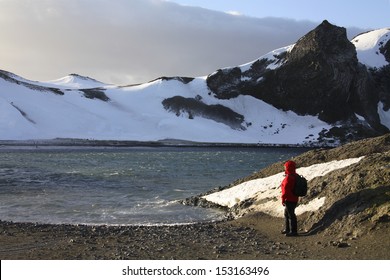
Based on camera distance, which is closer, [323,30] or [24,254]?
[24,254]

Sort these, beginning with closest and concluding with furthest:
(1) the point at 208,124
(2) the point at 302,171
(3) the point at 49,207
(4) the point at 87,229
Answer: (4) the point at 87,229, (2) the point at 302,171, (3) the point at 49,207, (1) the point at 208,124

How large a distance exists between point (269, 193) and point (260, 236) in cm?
632

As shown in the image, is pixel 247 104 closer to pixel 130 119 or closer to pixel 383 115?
A: pixel 130 119

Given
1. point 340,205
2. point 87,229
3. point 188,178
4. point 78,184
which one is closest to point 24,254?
point 87,229

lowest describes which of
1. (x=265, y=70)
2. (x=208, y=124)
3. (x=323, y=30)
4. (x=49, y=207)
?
(x=49, y=207)

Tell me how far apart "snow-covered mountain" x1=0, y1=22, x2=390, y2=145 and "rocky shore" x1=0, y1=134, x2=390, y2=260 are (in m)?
129

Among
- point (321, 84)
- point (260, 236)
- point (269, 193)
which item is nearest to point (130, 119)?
point (321, 84)

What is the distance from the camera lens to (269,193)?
21.2 meters

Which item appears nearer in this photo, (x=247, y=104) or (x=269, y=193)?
(x=269, y=193)

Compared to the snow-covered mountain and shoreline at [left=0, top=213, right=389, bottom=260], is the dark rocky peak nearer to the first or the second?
the snow-covered mountain

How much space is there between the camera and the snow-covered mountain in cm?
15300

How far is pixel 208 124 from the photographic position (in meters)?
164

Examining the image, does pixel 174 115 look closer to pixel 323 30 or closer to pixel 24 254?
pixel 323 30

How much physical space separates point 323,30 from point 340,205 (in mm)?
173437
